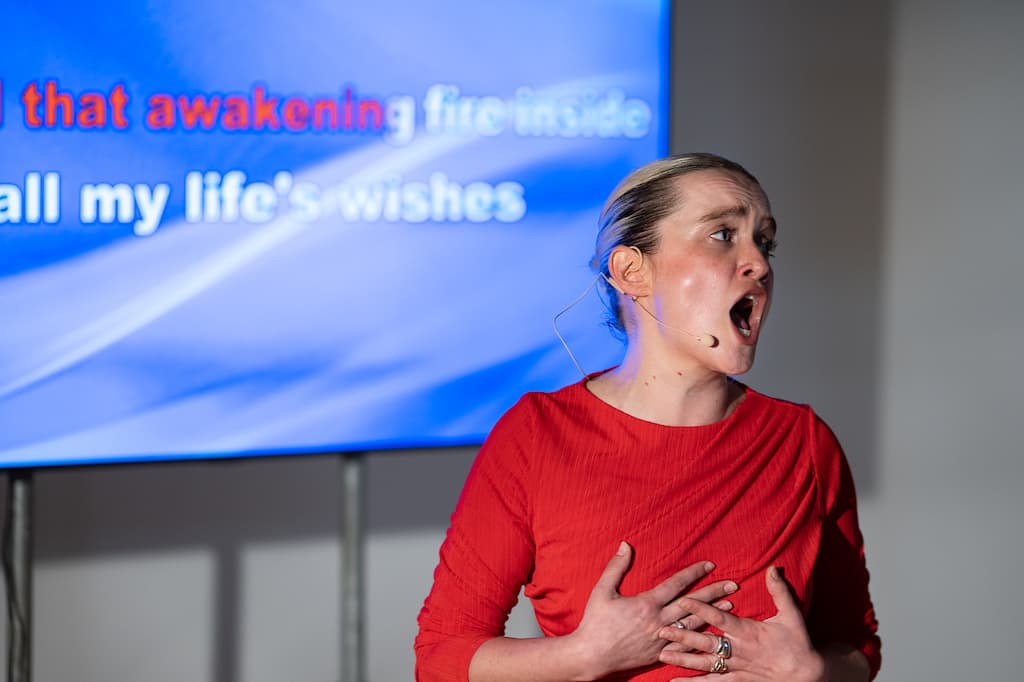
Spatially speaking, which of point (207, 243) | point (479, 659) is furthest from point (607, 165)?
point (479, 659)

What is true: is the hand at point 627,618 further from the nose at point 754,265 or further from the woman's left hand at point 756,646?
the nose at point 754,265

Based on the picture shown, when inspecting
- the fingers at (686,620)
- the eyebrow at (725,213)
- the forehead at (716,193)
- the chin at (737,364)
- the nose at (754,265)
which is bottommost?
the fingers at (686,620)

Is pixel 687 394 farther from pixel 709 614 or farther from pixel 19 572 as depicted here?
pixel 19 572

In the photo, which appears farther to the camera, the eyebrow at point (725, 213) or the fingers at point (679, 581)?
the eyebrow at point (725, 213)

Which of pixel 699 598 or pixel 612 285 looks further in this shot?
pixel 612 285

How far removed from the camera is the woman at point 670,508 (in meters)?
1.43

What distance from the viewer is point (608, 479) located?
1504mm

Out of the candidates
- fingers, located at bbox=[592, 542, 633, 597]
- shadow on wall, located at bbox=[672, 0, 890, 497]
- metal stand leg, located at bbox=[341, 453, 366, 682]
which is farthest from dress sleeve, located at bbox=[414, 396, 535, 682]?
shadow on wall, located at bbox=[672, 0, 890, 497]

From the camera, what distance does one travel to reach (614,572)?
4.66 ft

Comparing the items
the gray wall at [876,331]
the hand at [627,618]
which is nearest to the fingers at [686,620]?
the hand at [627,618]

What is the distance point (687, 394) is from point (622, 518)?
202mm

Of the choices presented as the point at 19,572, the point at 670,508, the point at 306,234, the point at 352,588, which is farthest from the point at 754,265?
the point at 19,572

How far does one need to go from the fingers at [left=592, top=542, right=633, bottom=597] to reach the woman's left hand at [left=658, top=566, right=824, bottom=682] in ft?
0.25

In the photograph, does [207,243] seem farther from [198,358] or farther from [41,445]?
[41,445]
